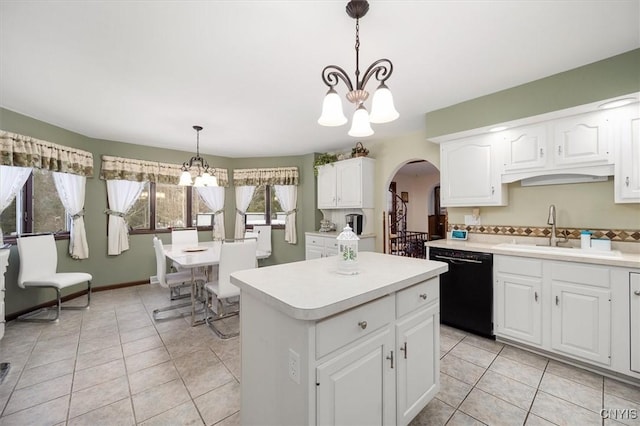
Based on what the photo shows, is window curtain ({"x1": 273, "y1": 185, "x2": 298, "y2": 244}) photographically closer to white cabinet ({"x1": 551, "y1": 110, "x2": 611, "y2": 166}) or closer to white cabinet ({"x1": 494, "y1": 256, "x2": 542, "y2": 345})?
white cabinet ({"x1": 494, "y1": 256, "x2": 542, "y2": 345})

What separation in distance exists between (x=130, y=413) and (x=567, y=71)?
421 cm

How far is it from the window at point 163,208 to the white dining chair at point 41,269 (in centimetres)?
118

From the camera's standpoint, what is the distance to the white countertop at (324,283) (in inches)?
41.8

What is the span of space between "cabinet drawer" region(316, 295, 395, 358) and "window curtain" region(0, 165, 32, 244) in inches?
164

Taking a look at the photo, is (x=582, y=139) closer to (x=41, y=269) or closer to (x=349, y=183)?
(x=349, y=183)

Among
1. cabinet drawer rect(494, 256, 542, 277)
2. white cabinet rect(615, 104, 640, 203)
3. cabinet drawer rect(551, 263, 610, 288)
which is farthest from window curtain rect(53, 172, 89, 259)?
white cabinet rect(615, 104, 640, 203)

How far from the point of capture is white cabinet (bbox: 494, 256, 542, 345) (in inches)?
91.5

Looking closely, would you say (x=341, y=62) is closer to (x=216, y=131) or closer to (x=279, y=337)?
(x=279, y=337)

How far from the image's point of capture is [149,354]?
2406mm

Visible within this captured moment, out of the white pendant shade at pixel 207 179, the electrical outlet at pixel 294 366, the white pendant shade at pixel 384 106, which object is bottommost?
the electrical outlet at pixel 294 366

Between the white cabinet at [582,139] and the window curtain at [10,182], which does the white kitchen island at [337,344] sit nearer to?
the white cabinet at [582,139]

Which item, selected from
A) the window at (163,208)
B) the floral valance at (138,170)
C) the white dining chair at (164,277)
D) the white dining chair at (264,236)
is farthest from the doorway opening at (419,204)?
the white dining chair at (164,277)

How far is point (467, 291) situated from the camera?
2709 millimetres

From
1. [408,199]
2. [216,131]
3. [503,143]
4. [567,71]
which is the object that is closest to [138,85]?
[216,131]
